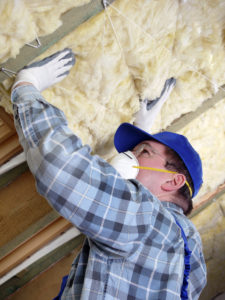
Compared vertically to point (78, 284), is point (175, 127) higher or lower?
lower

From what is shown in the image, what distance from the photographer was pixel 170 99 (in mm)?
1512

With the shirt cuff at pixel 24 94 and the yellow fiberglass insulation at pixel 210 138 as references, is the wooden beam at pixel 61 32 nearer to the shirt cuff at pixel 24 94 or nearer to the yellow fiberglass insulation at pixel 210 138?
the shirt cuff at pixel 24 94

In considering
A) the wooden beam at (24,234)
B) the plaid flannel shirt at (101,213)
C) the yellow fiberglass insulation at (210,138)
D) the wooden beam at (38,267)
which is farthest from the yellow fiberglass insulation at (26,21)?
the wooden beam at (38,267)

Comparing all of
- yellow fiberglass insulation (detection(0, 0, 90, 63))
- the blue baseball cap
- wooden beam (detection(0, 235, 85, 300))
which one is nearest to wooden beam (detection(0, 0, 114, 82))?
yellow fiberglass insulation (detection(0, 0, 90, 63))

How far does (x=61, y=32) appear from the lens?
2.97 ft

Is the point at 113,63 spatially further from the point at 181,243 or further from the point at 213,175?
the point at 213,175

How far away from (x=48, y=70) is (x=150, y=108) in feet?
2.10

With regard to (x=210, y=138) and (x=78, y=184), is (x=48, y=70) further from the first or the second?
(x=210, y=138)

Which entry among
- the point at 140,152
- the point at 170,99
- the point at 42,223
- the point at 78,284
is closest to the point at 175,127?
the point at 170,99

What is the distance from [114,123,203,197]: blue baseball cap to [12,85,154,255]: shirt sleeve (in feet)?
1.20

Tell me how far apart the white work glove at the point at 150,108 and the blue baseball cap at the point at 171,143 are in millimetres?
179

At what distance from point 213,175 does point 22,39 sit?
1.84 meters

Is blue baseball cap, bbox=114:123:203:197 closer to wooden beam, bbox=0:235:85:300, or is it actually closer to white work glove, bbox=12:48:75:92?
white work glove, bbox=12:48:75:92

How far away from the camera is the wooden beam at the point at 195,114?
1.58m
